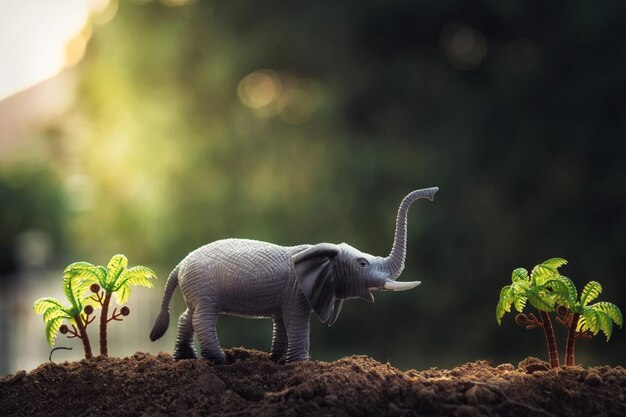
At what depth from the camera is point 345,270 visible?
4.39 meters

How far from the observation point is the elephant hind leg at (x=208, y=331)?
14.3ft

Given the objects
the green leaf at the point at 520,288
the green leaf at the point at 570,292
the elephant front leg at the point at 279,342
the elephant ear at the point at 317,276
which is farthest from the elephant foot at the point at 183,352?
the green leaf at the point at 570,292

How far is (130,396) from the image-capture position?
411 cm

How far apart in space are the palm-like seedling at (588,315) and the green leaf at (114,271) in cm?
234

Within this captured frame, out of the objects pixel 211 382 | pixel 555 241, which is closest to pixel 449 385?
pixel 211 382

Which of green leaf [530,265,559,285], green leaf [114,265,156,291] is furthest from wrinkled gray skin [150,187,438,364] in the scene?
green leaf [530,265,559,285]

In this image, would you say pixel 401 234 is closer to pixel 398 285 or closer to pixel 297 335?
pixel 398 285

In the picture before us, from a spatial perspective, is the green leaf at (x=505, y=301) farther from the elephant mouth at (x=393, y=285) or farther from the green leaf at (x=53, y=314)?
the green leaf at (x=53, y=314)

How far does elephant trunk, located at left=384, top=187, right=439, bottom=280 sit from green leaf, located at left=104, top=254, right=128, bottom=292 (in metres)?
1.44

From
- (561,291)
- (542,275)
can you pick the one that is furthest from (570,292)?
(542,275)

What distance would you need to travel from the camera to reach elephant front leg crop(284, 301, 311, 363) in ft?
14.3

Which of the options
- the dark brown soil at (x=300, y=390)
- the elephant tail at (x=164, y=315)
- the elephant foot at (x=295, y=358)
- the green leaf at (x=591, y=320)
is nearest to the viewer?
the dark brown soil at (x=300, y=390)

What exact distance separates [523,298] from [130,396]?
2.01 meters

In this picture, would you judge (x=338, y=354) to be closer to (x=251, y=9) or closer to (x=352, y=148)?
(x=352, y=148)
